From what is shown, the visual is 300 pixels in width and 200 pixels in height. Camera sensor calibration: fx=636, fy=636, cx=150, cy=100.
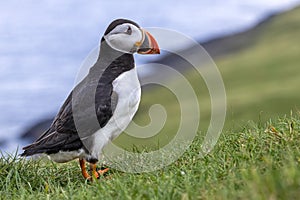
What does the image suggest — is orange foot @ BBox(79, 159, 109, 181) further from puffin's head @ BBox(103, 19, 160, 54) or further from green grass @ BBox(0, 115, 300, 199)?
puffin's head @ BBox(103, 19, 160, 54)

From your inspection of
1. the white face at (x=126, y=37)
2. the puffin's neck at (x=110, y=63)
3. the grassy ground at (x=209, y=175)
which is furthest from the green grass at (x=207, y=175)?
the white face at (x=126, y=37)

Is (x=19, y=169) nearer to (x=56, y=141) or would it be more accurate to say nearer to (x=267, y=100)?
(x=56, y=141)

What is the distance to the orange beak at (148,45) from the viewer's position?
6.75 meters

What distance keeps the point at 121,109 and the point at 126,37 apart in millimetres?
826

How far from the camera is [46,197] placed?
550 cm

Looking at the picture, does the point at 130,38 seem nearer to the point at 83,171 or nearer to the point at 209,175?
the point at 83,171

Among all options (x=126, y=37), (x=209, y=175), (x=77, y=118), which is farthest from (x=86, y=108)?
(x=209, y=175)

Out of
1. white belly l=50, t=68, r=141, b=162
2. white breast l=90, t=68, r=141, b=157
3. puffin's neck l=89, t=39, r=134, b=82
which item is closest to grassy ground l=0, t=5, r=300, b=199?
white belly l=50, t=68, r=141, b=162

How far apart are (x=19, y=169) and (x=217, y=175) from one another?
8.05ft

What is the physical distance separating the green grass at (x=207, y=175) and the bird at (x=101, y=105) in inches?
11.6

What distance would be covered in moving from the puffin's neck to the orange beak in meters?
0.18

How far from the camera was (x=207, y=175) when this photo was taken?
5.12 meters

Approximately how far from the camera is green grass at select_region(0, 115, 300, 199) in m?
3.98

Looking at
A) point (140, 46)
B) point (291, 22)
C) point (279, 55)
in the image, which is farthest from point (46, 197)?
point (291, 22)
